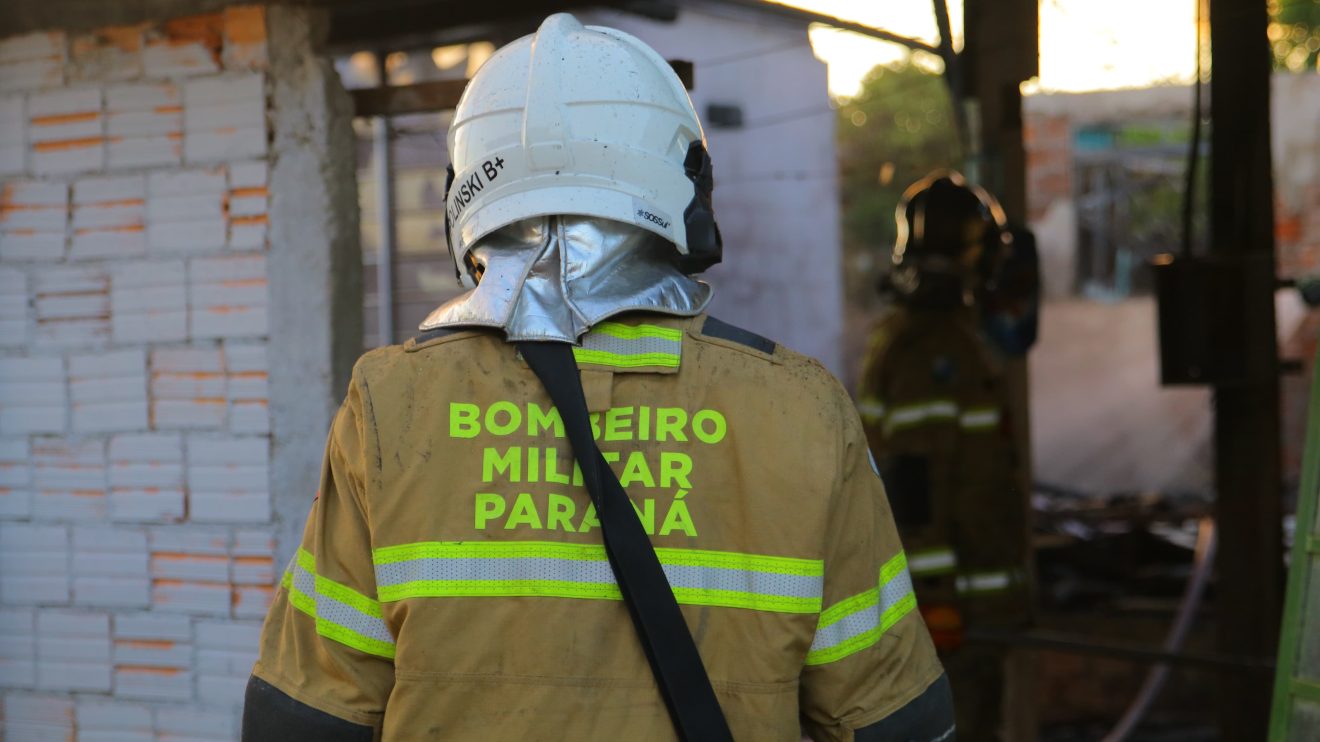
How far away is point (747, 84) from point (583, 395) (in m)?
7.44

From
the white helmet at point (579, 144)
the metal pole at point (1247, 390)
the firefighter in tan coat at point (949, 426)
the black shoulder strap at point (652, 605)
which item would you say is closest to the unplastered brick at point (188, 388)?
Result: the white helmet at point (579, 144)

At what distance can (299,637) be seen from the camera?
1.75 m

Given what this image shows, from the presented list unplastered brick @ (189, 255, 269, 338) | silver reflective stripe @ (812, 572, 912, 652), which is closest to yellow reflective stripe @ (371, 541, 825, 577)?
silver reflective stripe @ (812, 572, 912, 652)

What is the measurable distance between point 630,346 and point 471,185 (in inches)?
15.6

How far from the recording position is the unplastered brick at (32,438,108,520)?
135 inches

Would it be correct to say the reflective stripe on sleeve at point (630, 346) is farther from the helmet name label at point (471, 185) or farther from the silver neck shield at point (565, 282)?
the helmet name label at point (471, 185)

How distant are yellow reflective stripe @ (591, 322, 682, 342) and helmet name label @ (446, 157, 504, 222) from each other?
1.02 feet

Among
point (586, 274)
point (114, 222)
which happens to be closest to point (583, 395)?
point (586, 274)

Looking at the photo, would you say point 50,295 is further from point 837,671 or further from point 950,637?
point 950,637

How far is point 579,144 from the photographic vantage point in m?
1.84

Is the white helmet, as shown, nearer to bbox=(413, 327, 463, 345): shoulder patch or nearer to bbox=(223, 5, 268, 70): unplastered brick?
bbox=(413, 327, 463, 345): shoulder patch

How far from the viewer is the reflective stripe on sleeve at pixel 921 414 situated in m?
4.78

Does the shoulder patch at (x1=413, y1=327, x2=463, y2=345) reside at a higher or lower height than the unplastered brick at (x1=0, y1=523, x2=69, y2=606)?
higher

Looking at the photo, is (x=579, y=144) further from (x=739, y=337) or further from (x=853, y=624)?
(x=853, y=624)
